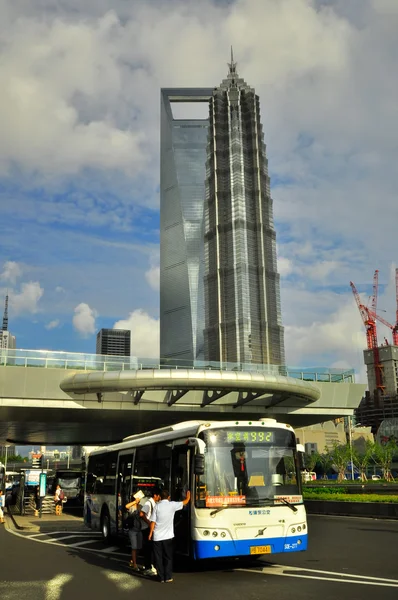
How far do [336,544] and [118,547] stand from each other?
258 inches

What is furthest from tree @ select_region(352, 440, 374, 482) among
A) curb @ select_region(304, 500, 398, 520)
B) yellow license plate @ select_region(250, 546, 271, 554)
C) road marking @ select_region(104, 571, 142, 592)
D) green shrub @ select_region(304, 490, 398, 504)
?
road marking @ select_region(104, 571, 142, 592)

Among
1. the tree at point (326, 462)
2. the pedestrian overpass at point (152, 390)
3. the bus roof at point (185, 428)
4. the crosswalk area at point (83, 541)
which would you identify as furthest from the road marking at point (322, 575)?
the tree at point (326, 462)

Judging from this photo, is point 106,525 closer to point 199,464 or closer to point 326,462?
point 199,464

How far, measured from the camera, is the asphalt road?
401 inches

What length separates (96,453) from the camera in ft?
70.9

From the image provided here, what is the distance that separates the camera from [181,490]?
13.1 meters

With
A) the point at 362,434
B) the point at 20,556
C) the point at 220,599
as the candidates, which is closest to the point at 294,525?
the point at 220,599

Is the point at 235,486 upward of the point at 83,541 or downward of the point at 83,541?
upward

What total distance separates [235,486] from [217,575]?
1.83m

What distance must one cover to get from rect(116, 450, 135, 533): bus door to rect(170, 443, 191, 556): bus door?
11.5 ft

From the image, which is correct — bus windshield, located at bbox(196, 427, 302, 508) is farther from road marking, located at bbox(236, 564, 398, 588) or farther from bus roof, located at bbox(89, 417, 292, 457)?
road marking, located at bbox(236, 564, 398, 588)

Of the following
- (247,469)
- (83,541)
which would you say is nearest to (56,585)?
(247,469)

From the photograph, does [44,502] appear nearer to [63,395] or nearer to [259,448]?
[63,395]

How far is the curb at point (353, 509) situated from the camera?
1001 inches
